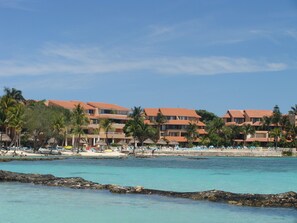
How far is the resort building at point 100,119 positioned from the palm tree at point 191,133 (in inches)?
467

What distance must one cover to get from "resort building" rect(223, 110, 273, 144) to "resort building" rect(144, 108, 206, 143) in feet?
28.1

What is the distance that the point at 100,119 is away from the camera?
9638 cm

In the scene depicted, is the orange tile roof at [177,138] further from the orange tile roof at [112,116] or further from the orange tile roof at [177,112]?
the orange tile roof at [112,116]

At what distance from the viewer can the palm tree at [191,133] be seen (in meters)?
102

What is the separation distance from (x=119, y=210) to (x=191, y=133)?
83065 mm

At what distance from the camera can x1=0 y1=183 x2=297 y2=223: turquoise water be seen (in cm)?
1852

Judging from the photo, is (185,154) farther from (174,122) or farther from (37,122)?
(37,122)

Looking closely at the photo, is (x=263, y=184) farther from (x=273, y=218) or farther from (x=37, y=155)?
(x=37, y=155)

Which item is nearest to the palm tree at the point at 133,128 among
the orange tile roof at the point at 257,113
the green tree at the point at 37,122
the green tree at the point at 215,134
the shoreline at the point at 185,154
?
the shoreline at the point at 185,154

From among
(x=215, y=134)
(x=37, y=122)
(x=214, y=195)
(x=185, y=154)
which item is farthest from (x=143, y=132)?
(x=214, y=195)

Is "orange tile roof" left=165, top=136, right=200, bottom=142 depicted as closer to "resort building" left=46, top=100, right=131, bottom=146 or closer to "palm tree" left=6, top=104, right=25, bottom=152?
"resort building" left=46, top=100, right=131, bottom=146

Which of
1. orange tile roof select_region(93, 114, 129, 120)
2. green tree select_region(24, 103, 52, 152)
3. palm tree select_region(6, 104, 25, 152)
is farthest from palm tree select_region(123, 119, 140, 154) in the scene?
palm tree select_region(6, 104, 25, 152)

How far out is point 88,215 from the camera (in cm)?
1953

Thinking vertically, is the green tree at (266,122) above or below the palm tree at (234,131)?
above
